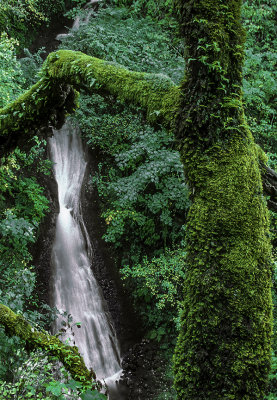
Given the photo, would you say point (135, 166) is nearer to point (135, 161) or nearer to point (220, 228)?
point (135, 161)

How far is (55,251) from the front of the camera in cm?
926

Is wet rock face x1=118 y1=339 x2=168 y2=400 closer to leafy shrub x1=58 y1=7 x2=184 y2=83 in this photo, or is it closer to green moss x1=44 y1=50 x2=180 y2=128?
leafy shrub x1=58 y1=7 x2=184 y2=83

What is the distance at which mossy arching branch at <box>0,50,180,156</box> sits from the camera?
2488 mm

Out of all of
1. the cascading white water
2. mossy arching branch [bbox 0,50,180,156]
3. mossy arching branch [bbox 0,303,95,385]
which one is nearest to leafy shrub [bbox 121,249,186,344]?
the cascading white water

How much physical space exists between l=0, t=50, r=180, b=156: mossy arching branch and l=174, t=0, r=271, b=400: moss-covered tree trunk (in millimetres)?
346

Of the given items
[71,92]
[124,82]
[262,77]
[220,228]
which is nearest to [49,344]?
[220,228]

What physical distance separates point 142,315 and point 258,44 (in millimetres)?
9146

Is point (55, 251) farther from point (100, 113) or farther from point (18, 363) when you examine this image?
point (18, 363)

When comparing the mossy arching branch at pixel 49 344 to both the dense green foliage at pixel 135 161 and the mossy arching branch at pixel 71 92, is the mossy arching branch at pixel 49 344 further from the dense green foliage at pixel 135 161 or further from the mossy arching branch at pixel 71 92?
the mossy arching branch at pixel 71 92

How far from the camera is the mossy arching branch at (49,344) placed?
9.84ft

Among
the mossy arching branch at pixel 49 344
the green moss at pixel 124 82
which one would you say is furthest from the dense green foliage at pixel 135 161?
the green moss at pixel 124 82

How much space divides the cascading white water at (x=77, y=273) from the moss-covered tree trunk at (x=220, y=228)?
751cm

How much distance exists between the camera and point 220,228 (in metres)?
1.82

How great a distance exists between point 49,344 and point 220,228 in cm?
230
